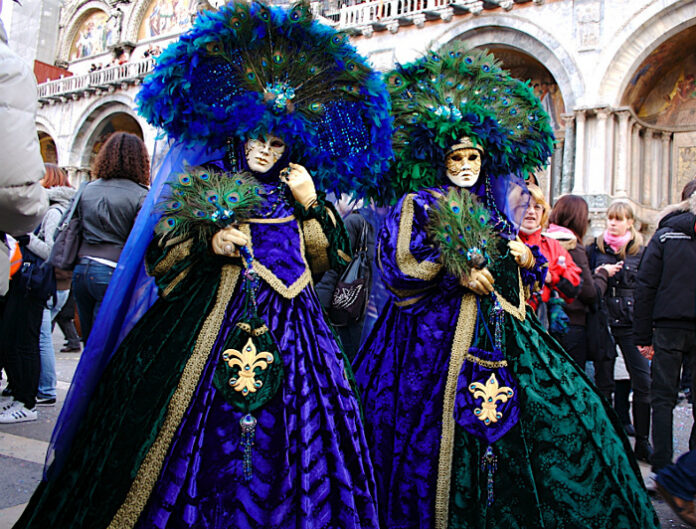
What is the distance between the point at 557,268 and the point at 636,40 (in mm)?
10323

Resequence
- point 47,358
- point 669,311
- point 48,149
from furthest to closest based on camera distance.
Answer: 1. point 48,149
2. point 47,358
3. point 669,311

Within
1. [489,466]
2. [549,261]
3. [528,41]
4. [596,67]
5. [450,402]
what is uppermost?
[528,41]

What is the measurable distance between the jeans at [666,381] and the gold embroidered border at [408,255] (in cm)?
172

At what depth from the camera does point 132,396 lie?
2.06m

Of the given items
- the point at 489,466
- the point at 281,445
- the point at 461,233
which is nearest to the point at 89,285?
the point at 281,445

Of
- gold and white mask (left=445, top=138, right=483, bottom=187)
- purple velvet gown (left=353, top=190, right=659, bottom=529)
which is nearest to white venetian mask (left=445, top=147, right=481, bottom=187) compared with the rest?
Answer: gold and white mask (left=445, top=138, right=483, bottom=187)

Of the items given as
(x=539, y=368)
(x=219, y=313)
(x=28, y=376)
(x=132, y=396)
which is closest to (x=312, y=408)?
(x=219, y=313)

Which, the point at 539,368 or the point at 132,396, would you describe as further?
the point at 539,368

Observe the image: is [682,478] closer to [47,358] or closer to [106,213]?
[106,213]

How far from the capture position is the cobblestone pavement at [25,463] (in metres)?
2.70

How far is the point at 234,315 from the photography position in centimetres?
217

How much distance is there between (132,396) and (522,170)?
2.08 metres

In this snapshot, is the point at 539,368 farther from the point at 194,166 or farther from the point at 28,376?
the point at 28,376

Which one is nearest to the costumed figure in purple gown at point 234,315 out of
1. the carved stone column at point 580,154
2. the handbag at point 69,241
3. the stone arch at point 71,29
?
the handbag at point 69,241
